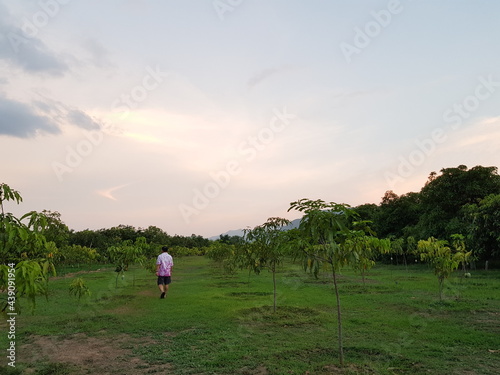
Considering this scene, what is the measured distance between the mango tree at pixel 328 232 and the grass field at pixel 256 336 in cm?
152

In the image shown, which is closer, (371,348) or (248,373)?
(248,373)

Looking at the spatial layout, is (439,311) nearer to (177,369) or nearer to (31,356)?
(177,369)

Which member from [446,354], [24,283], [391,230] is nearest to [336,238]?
[446,354]

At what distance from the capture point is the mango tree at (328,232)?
20.4 ft

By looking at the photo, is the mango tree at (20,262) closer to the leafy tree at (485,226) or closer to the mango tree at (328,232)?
the mango tree at (328,232)

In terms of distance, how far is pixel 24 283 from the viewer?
11.7 ft

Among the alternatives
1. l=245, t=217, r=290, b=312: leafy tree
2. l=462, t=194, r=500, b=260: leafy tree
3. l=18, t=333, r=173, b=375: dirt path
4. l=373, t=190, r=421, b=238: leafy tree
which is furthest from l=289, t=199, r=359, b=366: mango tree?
l=373, t=190, r=421, b=238: leafy tree

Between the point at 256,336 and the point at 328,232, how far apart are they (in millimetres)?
4017

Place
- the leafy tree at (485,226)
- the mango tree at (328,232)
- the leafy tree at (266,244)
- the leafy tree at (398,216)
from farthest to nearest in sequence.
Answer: the leafy tree at (398,216)
the leafy tree at (485,226)
the leafy tree at (266,244)
the mango tree at (328,232)

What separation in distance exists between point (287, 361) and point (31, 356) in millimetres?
5227

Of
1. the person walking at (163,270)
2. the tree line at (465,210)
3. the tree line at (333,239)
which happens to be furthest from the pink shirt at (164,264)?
the tree line at (465,210)

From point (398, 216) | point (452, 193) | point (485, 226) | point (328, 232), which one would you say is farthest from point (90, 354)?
point (398, 216)

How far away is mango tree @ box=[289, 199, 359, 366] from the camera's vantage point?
6.23m

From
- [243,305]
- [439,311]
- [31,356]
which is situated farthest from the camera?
[243,305]
